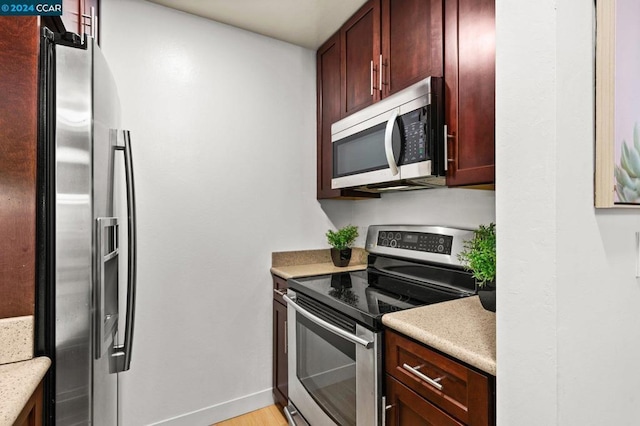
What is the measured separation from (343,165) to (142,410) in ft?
5.91

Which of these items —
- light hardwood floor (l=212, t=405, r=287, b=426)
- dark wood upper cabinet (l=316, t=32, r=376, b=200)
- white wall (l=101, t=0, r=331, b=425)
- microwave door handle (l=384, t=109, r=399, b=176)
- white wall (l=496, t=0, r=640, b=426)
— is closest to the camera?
white wall (l=496, t=0, r=640, b=426)

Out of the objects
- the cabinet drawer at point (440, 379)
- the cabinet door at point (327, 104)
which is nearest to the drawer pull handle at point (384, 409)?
the cabinet drawer at point (440, 379)

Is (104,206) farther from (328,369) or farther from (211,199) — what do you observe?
(328,369)

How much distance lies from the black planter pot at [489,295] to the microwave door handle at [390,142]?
2.03 ft

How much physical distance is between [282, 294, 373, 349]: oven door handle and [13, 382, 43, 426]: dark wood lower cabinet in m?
0.96

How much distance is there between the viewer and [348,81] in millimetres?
1974

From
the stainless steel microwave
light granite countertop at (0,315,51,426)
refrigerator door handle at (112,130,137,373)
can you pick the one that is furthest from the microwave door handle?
light granite countertop at (0,315,51,426)

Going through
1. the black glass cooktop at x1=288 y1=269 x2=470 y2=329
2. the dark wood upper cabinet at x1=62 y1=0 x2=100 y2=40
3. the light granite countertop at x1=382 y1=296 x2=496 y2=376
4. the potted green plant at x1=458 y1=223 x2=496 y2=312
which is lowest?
the black glass cooktop at x1=288 y1=269 x2=470 y2=329

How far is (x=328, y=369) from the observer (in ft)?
4.99

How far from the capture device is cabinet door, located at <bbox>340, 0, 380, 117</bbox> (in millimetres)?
1735

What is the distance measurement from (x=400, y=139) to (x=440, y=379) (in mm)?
962

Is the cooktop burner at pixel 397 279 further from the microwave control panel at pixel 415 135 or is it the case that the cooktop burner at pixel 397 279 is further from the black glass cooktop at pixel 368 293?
the microwave control panel at pixel 415 135

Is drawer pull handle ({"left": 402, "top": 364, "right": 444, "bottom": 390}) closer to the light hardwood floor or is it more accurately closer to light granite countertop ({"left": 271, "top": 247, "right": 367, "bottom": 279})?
light granite countertop ({"left": 271, "top": 247, "right": 367, "bottom": 279})

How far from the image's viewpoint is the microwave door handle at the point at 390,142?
147cm
